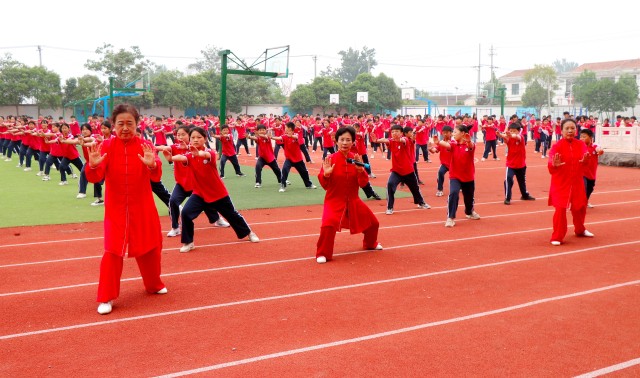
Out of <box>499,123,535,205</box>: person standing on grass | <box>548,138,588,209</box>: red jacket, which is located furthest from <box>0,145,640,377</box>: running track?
<box>499,123,535,205</box>: person standing on grass

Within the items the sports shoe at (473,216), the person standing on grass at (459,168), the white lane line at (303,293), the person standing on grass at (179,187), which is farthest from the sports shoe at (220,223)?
the sports shoe at (473,216)

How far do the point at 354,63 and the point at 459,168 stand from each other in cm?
6945

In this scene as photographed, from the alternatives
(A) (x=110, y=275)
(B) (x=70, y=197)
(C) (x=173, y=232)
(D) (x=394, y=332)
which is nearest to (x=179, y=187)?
(C) (x=173, y=232)

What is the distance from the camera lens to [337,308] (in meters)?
5.32

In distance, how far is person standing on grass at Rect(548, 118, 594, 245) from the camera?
311 inches

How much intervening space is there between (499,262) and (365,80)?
1759 inches

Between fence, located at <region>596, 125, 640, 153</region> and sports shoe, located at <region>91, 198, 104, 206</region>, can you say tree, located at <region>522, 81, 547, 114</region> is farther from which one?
sports shoe, located at <region>91, 198, 104, 206</region>

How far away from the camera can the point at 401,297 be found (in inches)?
222

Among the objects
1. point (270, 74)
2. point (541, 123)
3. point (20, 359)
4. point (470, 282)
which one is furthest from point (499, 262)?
point (541, 123)

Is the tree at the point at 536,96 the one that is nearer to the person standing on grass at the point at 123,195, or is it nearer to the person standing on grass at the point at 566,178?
the person standing on grass at the point at 566,178

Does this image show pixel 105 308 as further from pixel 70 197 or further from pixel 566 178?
pixel 70 197

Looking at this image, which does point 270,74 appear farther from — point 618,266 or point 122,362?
point 122,362

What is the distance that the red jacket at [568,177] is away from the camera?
7.91 metres

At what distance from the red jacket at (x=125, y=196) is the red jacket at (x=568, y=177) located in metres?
5.30
